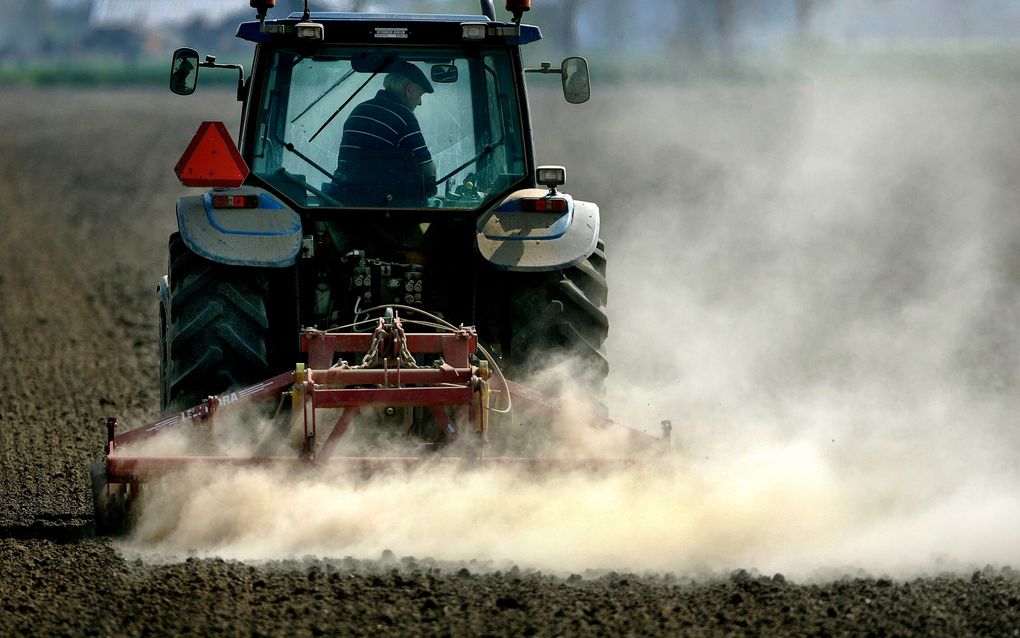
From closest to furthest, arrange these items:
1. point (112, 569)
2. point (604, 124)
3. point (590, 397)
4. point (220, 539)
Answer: point (112, 569), point (220, 539), point (590, 397), point (604, 124)

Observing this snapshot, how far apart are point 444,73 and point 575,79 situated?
556 millimetres

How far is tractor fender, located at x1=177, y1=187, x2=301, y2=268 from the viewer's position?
21.7 feet

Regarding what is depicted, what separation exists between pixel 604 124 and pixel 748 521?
24434 mm

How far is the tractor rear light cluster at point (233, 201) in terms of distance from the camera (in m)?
6.73

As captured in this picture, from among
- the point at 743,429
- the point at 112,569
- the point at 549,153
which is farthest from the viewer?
the point at 549,153

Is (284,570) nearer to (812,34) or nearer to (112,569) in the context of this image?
(112,569)

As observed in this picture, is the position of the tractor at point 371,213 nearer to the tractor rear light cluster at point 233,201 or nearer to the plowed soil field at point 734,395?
the tractor rear light cluster at point 233,201

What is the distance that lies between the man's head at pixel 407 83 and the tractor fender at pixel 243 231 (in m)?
0.75

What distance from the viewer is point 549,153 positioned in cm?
2652

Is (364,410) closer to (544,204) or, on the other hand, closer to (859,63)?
(544,204)

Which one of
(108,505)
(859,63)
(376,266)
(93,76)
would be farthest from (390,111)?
(93,76)

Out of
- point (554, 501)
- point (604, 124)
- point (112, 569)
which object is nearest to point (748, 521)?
point (554, 501)

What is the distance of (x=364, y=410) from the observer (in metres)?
6.65

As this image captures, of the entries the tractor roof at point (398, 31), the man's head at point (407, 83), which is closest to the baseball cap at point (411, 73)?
the man's head at point (407, 83)
